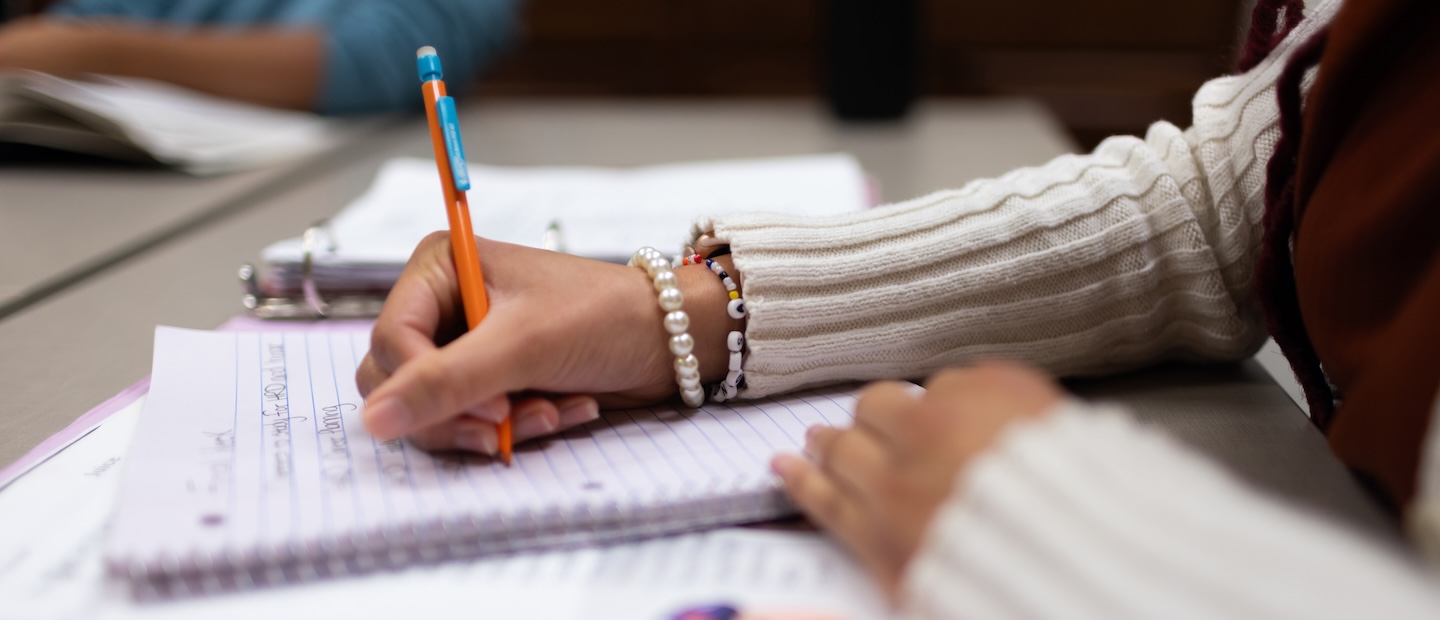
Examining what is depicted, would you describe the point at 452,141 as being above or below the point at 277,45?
below

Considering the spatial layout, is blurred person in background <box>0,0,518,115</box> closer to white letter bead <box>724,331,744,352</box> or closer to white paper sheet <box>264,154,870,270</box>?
white paper sheet <box>264,154,870,270</box>

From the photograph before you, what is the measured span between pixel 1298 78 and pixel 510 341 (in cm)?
34

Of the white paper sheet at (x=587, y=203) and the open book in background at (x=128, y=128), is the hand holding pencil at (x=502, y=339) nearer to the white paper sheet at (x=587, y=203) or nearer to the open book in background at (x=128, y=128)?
the white paper sheet at (x=587, y=203)

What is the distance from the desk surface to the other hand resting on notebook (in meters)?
0.20

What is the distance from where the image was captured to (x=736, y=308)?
47 centimetres

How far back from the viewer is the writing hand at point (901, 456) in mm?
318

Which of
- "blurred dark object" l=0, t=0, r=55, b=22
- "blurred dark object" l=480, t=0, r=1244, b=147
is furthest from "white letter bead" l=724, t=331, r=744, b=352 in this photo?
"blurred dark object" l=0, t=0, r=55, b=22

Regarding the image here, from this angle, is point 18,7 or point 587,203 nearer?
point 587,203

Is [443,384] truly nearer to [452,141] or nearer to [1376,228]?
[452,141]

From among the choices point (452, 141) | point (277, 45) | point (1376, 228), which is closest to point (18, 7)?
point (277, 45)

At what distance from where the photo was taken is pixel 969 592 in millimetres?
277

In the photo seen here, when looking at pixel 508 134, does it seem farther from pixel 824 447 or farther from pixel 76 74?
pixel 824 447

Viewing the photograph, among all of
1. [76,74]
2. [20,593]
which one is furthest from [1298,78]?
[76,74]

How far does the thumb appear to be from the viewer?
0.37m
